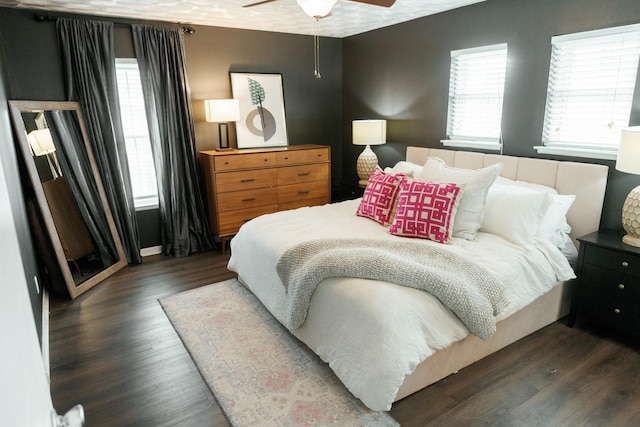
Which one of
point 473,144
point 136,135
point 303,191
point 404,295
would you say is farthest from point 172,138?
point 404,295

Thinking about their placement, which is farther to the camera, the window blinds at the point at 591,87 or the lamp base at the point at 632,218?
the window blinds at the point at 591,87

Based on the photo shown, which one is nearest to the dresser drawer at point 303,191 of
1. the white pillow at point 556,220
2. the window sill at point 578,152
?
the window sill at point 578,152

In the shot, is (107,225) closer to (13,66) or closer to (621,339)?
(13,66)

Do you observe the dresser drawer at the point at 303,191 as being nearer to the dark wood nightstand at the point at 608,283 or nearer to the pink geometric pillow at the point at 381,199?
the pink geometric pillow at the point at 381,199

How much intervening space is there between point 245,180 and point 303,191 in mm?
746

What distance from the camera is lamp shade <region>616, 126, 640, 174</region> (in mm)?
2385

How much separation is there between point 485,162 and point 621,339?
1.68 meters

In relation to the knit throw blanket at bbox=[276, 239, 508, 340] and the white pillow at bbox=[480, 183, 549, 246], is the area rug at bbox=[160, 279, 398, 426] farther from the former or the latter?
the white pillow at bbox=[480, 183, 549, 246]

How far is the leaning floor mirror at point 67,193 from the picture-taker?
3285 mm

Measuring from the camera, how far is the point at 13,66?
350 cm

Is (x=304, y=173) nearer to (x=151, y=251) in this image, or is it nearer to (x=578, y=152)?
(x=151, y=251)

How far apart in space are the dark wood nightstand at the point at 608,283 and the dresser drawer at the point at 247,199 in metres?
2.97

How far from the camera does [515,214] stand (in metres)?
2.79

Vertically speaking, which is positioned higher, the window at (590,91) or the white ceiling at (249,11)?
the white ceiling at (249,11)
